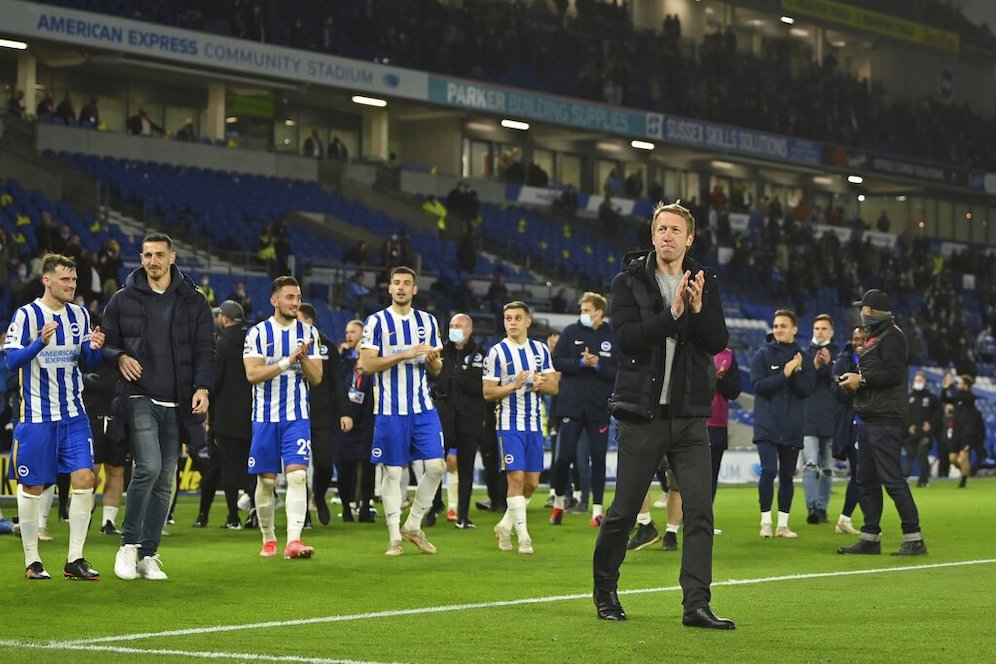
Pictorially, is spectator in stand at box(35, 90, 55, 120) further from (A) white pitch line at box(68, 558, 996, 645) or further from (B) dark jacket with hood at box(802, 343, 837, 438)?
(A) white pitch line at box(68, 558, 996, 645)

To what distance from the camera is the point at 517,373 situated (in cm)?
1473

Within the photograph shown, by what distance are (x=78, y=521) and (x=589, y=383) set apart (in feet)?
22.0

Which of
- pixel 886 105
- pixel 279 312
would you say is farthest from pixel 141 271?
pixel 886 105

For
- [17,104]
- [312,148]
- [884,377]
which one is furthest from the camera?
[312,148]

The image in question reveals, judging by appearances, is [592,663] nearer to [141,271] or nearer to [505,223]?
[141,271]

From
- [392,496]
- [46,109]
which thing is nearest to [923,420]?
[392,496]

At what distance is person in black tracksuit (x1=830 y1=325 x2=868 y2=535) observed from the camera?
14898 millimetres

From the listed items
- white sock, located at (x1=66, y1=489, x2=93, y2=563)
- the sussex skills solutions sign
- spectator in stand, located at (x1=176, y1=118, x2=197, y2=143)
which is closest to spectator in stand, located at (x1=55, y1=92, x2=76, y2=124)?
the sussex skills solutions sign

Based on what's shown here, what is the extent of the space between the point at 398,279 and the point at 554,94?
33383 mm

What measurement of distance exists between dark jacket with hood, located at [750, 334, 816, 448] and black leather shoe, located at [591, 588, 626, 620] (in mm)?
7442

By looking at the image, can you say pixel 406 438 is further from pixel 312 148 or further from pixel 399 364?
pixel 312 148

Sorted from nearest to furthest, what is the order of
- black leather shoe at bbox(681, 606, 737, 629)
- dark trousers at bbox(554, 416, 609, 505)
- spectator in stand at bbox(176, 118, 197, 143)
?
1. black leather shoe at bbox(681, 606, 737, 629)
2. dark trousers at bbox(554, 416, 609, 505)
3. spectator in stand at bbox(176, 118, 197, 143)

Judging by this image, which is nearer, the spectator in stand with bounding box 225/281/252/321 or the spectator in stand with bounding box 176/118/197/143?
the spectator in stand with bounding box 225/281/252/321

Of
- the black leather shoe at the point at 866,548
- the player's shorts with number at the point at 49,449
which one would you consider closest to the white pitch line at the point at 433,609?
the black leather shoe at the point at 866,548
